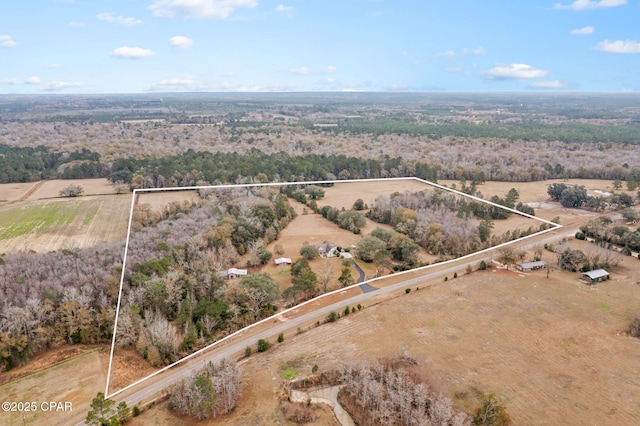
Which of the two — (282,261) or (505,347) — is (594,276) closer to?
(505,347)

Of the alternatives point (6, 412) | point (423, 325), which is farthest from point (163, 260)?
point (423, 325)

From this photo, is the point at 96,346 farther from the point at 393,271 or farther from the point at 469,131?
the point at 469,131

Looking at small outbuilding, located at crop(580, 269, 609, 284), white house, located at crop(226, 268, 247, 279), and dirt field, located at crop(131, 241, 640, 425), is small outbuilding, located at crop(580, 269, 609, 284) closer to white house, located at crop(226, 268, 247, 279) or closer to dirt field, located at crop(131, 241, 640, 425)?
dirt field, located at crop(131, 241, 640, 425)

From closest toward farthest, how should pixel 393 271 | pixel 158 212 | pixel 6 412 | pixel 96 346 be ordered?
pixel 6 412 → pixel 96 346 → pixel 393 271 → pixel 158 212

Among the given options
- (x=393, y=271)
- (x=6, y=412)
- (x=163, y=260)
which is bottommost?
(x=6, y=412)

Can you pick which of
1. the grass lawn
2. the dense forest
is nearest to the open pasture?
the grass lawn

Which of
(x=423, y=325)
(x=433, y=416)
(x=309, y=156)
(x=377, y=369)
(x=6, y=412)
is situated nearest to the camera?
(x=433, y=416)
